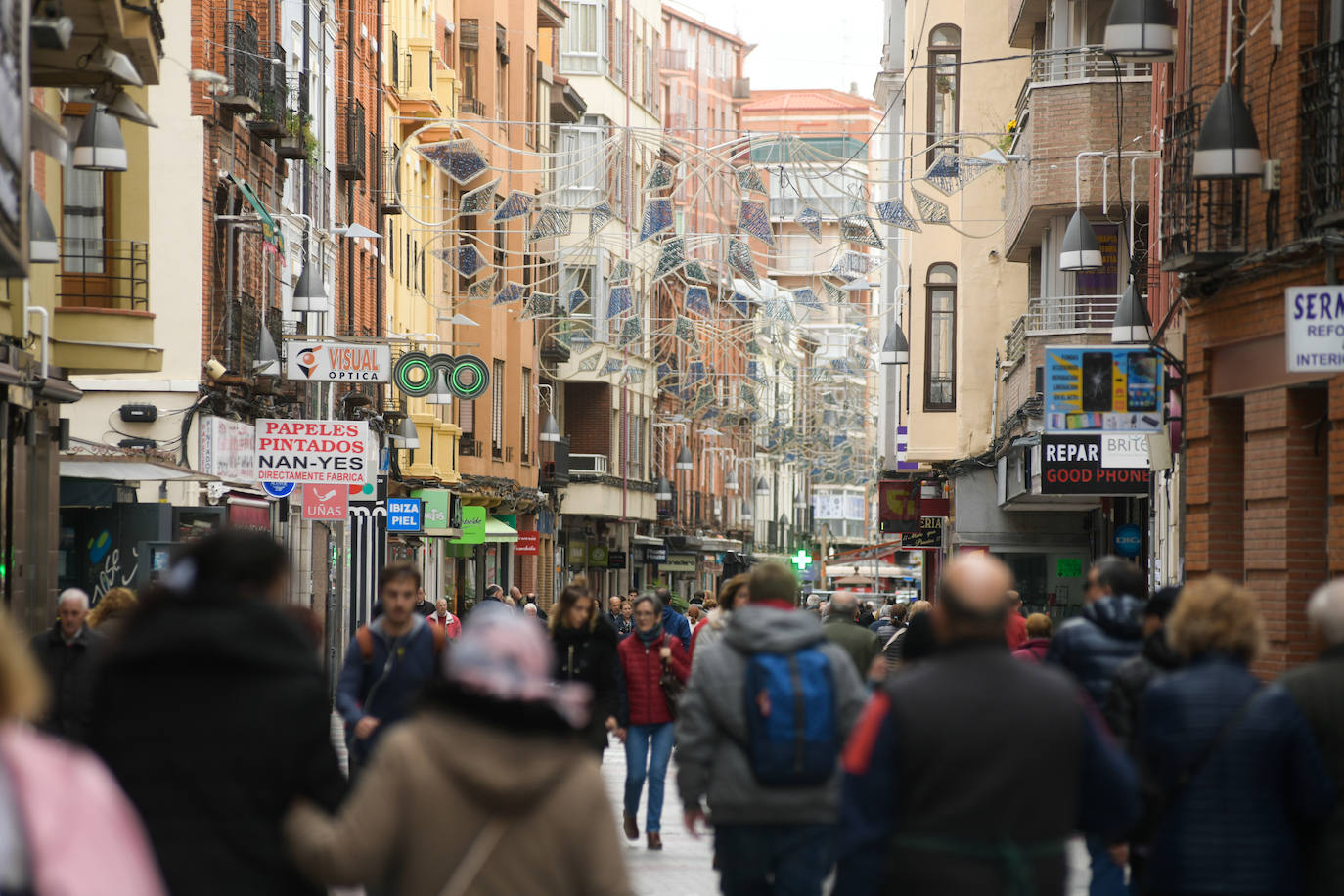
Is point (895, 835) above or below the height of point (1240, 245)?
below

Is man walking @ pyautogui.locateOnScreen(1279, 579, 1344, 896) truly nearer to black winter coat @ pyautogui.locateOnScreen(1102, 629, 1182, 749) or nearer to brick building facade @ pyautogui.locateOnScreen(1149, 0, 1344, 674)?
black winter coat @ pyautogui.locateOnScreen(1102, 629, 1182, 749)

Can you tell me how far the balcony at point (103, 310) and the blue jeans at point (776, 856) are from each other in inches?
561

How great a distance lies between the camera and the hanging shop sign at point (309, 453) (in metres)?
25.3

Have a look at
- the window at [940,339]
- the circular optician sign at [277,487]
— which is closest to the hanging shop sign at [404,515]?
the circular optician sign at [277,487]

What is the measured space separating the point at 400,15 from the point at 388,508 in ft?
51.9

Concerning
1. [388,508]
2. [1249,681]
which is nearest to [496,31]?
[388,508]

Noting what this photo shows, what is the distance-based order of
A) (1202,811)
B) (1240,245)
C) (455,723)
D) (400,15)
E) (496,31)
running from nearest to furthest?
(455,723) → (1202,811) → (1240,245) → (400,15) → (496,31)

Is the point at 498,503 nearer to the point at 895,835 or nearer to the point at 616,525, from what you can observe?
the point at 616,525

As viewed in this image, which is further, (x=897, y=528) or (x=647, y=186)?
(x=897, y=528)

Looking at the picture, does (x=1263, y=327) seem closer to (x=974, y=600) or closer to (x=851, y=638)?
(x=851, y=638)

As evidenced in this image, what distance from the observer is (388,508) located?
36.0m

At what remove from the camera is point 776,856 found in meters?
8.44

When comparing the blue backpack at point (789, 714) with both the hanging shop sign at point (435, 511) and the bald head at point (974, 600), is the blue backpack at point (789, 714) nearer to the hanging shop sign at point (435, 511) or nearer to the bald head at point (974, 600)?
the bald head at point (974, 600)

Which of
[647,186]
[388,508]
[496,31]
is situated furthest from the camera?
[496,31]
